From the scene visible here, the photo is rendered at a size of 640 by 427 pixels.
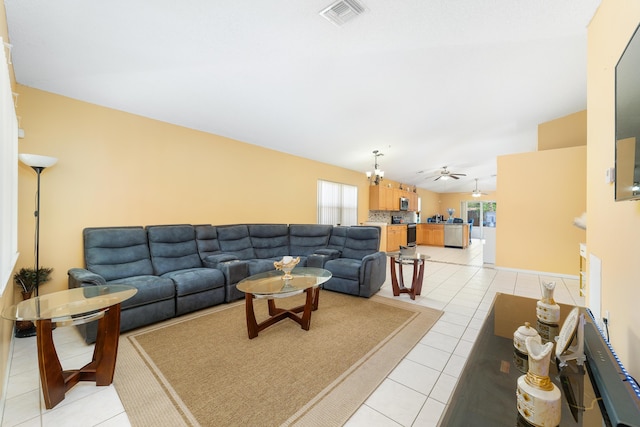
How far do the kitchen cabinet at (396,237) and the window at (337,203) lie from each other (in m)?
1.30

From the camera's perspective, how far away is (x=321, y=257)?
4.08 metres

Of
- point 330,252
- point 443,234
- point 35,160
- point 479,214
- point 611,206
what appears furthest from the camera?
point 479,214

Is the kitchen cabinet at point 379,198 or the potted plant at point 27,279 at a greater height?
the kitchen cabinet at point 379,198

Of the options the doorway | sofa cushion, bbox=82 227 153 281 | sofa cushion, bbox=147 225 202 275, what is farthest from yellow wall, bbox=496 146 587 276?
the doorway

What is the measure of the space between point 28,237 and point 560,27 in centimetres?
596

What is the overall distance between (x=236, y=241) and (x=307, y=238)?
4.41 ft

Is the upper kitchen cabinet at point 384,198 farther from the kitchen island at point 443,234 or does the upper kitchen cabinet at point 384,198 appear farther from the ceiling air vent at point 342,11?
the ceiling air vent at point 342,11

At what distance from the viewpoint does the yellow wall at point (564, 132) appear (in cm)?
483

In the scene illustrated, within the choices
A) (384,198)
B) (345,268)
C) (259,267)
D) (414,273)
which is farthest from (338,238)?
(384,198)

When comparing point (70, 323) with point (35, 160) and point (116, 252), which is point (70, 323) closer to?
point (116, 252)

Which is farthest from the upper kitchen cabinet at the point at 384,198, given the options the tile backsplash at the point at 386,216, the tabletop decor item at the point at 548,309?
the tabletop decor item at the point at 548,309

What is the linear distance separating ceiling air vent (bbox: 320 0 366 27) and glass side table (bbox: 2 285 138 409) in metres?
2.76

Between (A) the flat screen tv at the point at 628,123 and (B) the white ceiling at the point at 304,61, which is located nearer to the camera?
(A) the flat screen tv at the point at 628,123

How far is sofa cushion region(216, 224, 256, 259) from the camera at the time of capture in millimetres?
4030
